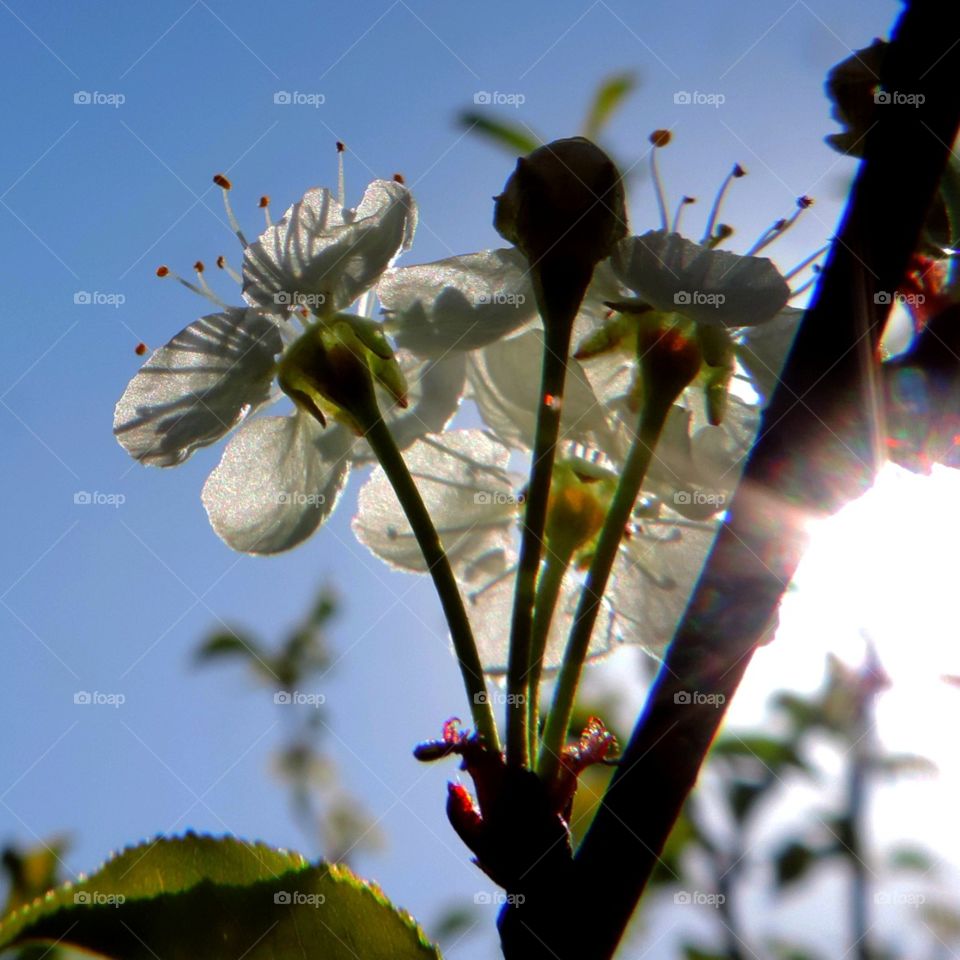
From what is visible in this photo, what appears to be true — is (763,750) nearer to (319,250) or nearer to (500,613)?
(500,613)

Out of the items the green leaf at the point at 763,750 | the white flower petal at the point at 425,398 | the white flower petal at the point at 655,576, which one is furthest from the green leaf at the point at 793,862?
the white flower petal at the point at 425,398

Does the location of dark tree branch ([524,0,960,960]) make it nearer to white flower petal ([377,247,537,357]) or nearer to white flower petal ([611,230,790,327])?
white flower petal ([611,230,790,327])

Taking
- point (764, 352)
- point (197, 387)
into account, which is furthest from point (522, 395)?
point (197, 387)

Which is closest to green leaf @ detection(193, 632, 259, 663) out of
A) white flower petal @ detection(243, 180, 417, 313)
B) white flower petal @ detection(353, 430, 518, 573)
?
white flower petal @ detection(353, 430, 518, 573)

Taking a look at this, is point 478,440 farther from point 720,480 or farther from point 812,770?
point 812,770

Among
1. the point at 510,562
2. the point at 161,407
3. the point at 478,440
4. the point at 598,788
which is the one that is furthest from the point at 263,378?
the point at 598,788
